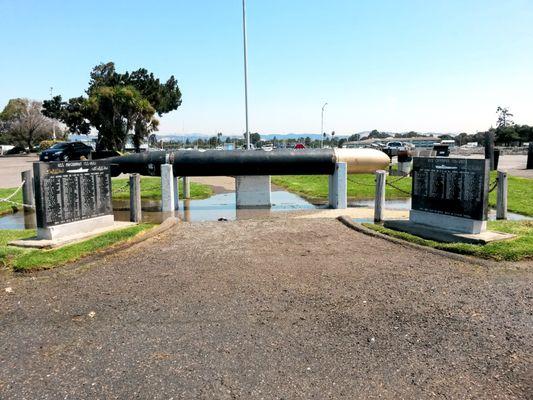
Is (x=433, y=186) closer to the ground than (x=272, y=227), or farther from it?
farther from it

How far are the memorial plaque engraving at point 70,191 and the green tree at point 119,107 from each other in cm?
3845

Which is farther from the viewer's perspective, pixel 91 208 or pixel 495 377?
pixel 91 208

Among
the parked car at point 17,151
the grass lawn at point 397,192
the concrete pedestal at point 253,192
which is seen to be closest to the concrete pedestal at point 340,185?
the grass lawn at point 397,192

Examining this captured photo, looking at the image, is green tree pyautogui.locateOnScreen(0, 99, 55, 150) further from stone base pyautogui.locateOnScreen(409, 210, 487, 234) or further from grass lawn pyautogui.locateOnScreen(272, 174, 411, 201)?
stone base pyautogui.locateOnScreen(409, 210, 487, 234)

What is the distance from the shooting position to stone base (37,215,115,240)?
7762 mm

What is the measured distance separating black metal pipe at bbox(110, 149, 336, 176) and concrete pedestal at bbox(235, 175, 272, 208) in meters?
0.39

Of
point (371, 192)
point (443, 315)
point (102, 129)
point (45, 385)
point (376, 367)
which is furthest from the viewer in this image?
point (102, 129)

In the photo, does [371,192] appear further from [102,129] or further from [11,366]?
[102,129]

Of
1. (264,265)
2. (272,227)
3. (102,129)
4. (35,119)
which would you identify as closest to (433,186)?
(272,227)

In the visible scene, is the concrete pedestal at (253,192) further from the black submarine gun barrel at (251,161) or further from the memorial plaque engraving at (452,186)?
the memorial plaque engraving at (452,186)

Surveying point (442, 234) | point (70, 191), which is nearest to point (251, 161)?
point (70, 191)

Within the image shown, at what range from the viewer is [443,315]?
4.56 metres

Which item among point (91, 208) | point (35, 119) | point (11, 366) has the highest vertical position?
point (35, 119)

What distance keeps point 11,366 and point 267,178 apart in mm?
9624
